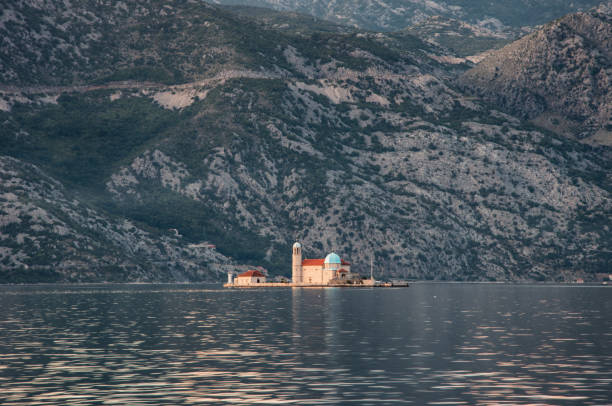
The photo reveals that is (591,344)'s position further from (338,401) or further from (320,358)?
(338,401)

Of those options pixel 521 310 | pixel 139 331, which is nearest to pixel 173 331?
pixel 139 331

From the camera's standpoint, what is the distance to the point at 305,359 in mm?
79188

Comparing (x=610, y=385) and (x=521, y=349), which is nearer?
(x=610, y=385)

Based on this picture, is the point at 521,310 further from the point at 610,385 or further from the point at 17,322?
the point at 610,385

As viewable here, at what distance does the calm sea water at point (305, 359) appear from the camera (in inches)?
2330

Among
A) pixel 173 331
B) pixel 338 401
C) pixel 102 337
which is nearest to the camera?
pixel 338 401

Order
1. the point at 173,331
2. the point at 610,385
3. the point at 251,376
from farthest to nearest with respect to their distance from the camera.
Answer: the point at 173,331
the point at 251,376
the point at 610,385

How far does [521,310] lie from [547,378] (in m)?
95.4

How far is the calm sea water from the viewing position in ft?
194

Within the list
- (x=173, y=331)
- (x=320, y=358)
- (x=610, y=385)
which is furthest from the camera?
(x=173, y=331)

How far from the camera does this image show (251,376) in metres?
67.9

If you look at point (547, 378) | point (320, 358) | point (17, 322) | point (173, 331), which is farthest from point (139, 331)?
point (547, 378)

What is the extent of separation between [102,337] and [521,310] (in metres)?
81.5

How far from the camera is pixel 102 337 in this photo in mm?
101625
